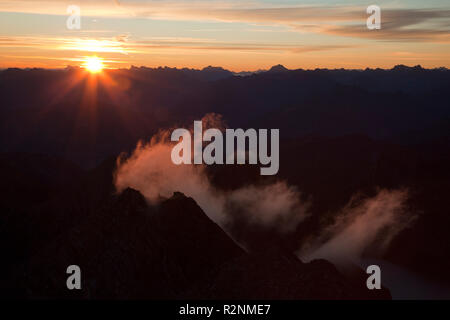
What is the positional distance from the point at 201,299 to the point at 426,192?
126 metres

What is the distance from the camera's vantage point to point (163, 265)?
6034cm

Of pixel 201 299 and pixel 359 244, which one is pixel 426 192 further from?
pixel 201 299

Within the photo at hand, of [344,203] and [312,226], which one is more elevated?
[344,203]

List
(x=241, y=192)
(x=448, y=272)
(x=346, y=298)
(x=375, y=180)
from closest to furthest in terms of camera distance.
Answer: (x=346, y=298)
(x=448, y=272)
(x=241, y=192)
(x=375, y=180)

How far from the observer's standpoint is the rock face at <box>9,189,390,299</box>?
5150 cm

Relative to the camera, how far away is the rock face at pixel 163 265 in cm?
5150

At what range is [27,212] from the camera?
3802 inches

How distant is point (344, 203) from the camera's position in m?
163
